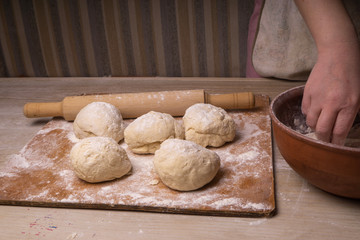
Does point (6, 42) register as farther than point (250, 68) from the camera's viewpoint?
Yes

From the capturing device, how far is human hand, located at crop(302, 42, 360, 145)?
0.93 meters

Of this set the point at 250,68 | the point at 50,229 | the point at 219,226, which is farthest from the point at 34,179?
the point at 250,68

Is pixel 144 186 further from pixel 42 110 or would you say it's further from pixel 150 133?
pixel 42 110

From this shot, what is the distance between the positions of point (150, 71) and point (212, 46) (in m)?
0.53

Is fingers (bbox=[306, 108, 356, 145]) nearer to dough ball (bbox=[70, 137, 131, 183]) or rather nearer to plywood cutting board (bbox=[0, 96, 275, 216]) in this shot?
plywood cutting board (bbox=[0, 96, 275, 216])

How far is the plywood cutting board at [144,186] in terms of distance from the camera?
1.01m

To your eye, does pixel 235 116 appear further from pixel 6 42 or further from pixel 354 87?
pixel 6 42

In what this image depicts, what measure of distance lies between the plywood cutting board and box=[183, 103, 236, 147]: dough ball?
0.04m

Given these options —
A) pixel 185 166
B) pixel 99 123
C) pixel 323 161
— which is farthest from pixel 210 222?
pixel 99 123

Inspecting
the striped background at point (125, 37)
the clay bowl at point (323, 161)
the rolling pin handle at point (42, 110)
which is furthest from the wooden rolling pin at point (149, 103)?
the striped background at point (125, 37)

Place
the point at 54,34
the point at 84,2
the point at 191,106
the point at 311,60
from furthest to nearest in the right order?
the point at 54,34 → the point at 84,2 → the point at 311,60 → the point at 191,106

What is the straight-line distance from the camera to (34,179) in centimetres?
119

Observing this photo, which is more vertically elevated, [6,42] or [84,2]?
[84,2]

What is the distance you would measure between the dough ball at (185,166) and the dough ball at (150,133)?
0.53 feet
